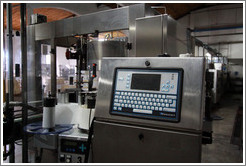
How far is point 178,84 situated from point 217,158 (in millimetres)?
2372

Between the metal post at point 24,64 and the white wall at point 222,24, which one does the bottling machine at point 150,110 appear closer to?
the metal post at point 24,64

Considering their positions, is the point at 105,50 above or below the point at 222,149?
above

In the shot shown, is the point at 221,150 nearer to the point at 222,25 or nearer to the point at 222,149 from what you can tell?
the point at 222,149

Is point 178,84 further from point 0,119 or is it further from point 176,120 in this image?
point 0,119

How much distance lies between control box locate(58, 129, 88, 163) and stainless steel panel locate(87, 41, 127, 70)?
33.1 inches

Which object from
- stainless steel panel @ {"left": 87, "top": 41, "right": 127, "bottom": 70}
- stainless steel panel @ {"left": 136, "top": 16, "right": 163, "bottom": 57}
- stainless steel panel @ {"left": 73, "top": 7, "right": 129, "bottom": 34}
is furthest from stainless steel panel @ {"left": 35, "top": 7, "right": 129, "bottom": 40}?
stainless steel panel @ {"left": 136, "top": 16, "right": 163, "bottom": 57}

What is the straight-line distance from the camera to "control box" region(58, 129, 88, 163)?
4.26ft

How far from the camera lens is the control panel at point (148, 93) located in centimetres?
92

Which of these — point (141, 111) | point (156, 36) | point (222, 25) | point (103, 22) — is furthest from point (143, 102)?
point (222, 25)

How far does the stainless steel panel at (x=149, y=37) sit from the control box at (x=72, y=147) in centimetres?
67

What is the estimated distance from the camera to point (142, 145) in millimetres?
969

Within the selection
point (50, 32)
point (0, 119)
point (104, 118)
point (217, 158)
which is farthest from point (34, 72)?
point (217, 158)

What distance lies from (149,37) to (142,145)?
704 millimetres

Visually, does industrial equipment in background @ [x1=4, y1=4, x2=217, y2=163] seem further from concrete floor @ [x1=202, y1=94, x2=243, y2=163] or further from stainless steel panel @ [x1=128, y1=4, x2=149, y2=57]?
concrete floor @ [x1=202, y1=94, x2=243, y2=163]
